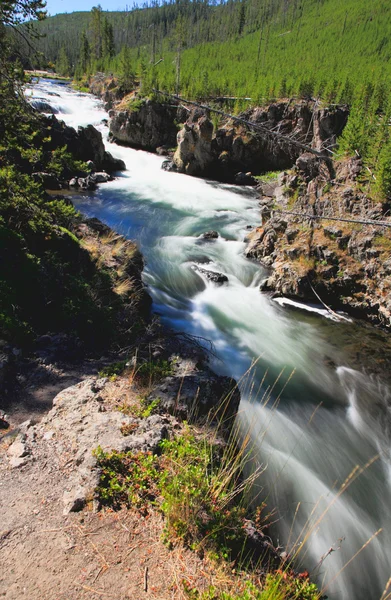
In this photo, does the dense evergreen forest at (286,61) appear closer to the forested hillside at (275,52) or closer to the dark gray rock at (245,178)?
the forested hillside at (275,52)

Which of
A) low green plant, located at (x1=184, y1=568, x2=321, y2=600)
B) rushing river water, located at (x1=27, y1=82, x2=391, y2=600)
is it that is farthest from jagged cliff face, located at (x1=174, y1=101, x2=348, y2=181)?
low green plant, located at (x1=184, y1=568, x2=321, y2=600)

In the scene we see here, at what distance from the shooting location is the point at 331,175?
52.3 ft

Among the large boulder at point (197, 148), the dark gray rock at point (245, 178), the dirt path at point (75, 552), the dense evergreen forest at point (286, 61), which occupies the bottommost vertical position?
the dirt path at point (75, 552)

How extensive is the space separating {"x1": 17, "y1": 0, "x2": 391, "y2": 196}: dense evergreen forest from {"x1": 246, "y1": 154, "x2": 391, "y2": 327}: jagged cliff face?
1.28 metres

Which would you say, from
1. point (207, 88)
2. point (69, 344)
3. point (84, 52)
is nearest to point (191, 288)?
point (69, 344)

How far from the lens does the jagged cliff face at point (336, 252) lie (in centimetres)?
1120

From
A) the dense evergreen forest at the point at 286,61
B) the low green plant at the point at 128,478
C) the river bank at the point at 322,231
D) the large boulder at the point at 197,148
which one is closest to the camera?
the low green plant at the point at 128,478

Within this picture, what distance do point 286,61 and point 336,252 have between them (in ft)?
190

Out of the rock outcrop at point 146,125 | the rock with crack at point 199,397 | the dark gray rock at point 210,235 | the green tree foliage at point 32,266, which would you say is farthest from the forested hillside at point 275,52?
the rock with crack at point 199,397

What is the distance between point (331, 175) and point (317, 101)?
1652cm

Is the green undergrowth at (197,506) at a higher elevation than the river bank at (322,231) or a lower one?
lower

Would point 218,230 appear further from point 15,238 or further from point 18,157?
point 15,238

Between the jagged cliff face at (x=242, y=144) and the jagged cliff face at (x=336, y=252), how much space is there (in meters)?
15.2

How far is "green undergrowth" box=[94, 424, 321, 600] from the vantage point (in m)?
2.95
